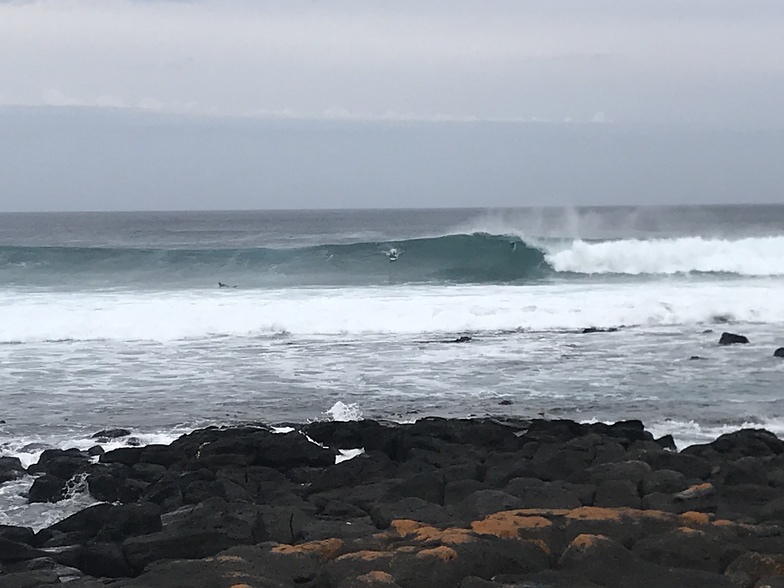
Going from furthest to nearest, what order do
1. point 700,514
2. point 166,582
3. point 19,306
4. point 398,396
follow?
point 19,306, point 398,396, point 700,514, point 166,582

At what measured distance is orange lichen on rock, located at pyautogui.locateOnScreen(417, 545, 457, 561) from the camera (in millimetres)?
5279

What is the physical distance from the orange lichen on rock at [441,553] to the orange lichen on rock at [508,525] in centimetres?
43

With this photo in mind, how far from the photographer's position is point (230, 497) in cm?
727

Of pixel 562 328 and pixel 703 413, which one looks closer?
pixel 703 413

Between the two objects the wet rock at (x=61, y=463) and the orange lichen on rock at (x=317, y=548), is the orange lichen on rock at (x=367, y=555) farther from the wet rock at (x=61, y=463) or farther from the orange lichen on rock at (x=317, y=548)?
the wet rock at (x=61, y=463)

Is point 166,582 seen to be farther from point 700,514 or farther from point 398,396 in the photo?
point 398,396

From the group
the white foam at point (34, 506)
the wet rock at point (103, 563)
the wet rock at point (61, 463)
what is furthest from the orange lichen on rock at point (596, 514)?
the wet rock at point (61, 463)

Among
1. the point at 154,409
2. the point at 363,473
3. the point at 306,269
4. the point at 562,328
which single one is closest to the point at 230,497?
the point at 363,473

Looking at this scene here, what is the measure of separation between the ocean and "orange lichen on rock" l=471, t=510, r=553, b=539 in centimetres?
357

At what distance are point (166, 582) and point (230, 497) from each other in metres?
2.04

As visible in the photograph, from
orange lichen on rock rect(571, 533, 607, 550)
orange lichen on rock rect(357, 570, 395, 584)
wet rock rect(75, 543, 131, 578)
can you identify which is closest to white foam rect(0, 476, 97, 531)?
wet rock rect(75, 543, 131, 578)

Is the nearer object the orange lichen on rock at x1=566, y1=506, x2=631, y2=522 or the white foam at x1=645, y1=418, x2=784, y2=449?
the orange lichen on rock at x1=566, y1=506, x2=631, y2=522

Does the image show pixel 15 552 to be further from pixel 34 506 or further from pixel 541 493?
pixel 541 493

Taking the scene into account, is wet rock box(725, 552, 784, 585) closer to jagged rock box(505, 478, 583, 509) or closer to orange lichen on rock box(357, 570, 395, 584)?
jagged rock box(505, 478, 583, 509)
